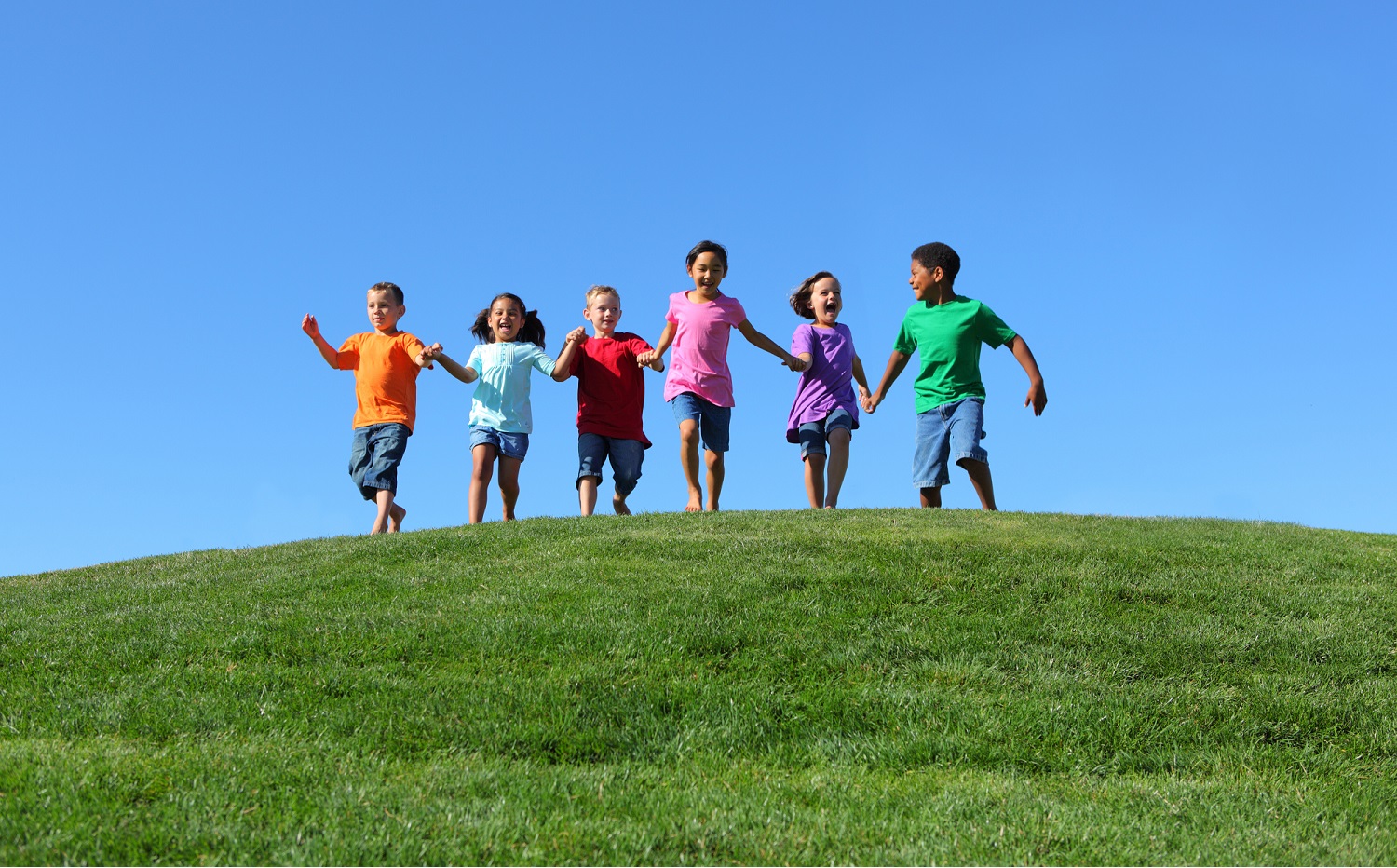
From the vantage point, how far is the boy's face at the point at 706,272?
45.3 feet

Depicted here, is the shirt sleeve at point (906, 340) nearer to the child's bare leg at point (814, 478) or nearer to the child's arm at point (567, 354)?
the child's bare leg at point (814, 478)

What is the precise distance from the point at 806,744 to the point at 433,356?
8365 millimetres

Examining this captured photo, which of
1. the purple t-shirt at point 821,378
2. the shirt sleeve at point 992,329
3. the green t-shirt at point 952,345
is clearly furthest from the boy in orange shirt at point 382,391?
the shirt sleeve at point 992,329

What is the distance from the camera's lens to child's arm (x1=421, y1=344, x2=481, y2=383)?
544 inches

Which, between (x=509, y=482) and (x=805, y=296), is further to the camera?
(x=805, y=296)

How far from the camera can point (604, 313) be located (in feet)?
47.2

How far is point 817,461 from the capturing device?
46.5 ft

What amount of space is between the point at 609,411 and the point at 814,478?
252cm

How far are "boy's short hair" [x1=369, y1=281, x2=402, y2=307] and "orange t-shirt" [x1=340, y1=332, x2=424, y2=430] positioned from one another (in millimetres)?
512

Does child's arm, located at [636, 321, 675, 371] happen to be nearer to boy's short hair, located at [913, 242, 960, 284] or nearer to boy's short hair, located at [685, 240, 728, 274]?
boy's short hair, located at [685, 240, 728, 274]

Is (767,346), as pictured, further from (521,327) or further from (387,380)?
(387,380)

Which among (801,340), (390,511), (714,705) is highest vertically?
(801,340)

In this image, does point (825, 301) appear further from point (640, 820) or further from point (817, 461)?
point (640, 820)

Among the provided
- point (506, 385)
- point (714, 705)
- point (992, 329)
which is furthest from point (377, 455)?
point (714, 705)
